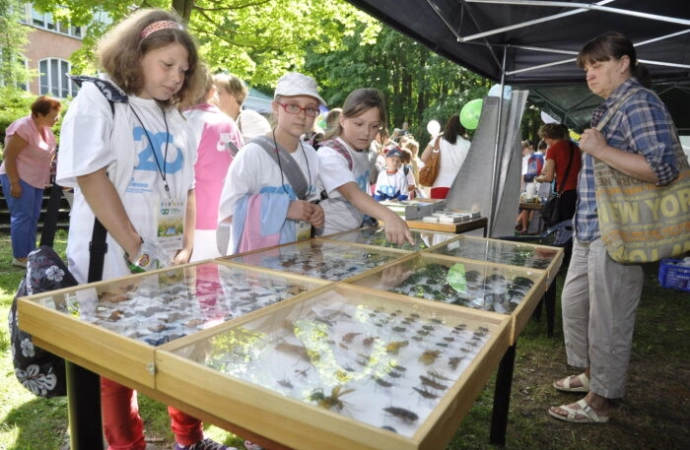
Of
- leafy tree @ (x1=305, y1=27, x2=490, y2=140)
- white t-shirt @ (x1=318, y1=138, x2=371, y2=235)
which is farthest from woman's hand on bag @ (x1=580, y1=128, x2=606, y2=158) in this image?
leafy tree @ (x1=305, y1=27, x2=490, y2=140)

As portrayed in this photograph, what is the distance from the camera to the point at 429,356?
1.06 metres

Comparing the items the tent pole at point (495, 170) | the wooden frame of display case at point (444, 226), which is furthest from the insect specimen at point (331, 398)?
the tent pole at point (495, 170)

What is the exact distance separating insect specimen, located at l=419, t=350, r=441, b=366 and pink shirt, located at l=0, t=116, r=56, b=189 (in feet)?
16.9

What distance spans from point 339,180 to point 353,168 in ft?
0.65

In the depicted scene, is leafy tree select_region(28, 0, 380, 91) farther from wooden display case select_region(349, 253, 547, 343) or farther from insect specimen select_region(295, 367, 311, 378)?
insect specimen select_region(295, 367, 311, 378)

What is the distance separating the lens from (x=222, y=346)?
1.01 meters

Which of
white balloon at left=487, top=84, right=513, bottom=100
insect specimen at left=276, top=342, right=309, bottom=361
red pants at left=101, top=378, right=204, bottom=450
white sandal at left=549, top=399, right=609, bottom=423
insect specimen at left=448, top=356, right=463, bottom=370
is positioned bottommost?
white sandal at left=549, top=399, right=609, bottom=423

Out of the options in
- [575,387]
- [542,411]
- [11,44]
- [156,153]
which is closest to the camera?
[156,153]

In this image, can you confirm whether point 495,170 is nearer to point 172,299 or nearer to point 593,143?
point 593,143

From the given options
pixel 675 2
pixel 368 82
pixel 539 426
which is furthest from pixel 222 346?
pixel 368 82

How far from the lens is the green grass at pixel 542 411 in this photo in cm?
239

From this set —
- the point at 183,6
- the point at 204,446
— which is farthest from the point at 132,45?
the point at 183,6

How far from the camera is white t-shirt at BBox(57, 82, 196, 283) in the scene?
1.50 m

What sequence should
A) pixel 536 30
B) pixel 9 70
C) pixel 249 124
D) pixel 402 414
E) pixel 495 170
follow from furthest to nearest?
pixel 9 70, pixel 495 170, pixel 536 30, pixel 249 124, pixel 402 414
